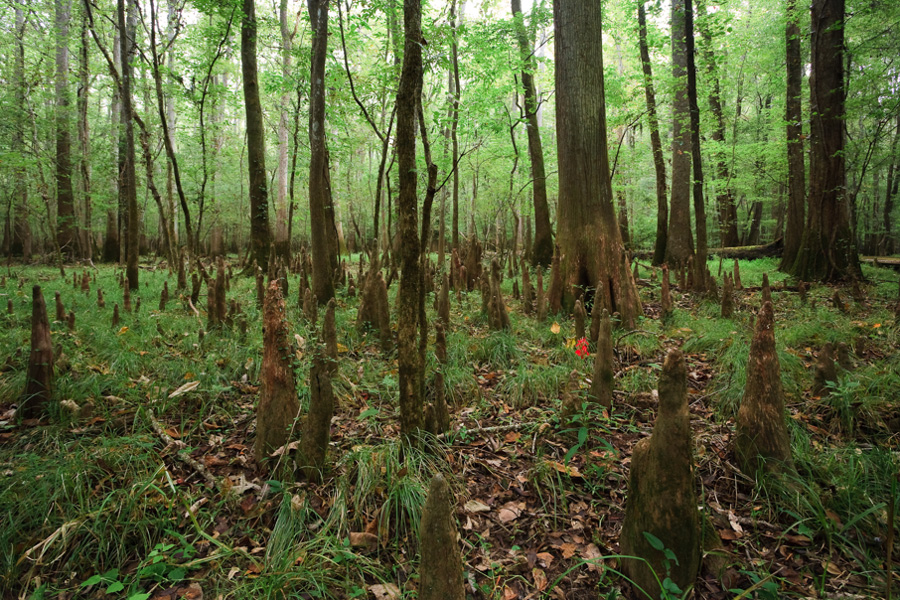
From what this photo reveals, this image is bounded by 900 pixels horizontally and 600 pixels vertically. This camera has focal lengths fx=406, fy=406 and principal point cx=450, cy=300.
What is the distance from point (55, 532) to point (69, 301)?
5855mm

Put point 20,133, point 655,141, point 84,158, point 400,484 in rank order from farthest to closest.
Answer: point 84,158
point 655,141
point 20,133
point 400,484

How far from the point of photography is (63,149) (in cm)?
1284

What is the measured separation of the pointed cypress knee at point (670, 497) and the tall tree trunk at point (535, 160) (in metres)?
8.42

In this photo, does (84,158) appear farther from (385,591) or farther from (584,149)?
(385,591)

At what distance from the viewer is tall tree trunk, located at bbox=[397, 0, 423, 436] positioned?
2498 millimetres

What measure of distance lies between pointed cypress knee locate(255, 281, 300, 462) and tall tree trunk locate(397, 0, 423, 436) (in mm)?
765

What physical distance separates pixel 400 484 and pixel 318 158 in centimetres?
516

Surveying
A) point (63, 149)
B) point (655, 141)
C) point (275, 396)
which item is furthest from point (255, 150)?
point (655, 141)

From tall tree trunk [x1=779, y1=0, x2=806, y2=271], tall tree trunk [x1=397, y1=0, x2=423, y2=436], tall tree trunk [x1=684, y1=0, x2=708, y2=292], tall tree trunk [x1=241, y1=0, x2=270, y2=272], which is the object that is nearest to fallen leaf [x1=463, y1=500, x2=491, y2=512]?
tall tree trunk [x1=397, y1=0, x2=423, y2=436]

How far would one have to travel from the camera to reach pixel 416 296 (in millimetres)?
2562

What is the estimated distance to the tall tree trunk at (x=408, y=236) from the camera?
2.50m

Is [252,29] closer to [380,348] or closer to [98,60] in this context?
[380,348]

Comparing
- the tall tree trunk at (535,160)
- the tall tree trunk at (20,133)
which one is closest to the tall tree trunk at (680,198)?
the tall tree trunk at (535,160)

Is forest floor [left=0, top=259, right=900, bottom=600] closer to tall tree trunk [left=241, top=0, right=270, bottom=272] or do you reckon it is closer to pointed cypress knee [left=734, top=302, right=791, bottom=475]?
pointed cypress knee [left=734, top=302, right=791, bottom=475]
